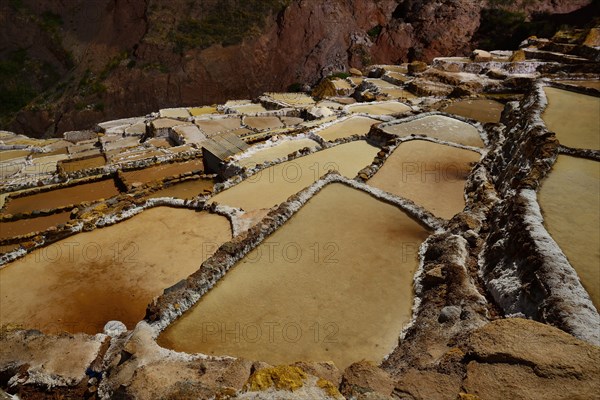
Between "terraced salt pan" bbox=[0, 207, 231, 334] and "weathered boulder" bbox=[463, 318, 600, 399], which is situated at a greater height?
"weathered boulder" bbox=[463, 318, 600, 399]

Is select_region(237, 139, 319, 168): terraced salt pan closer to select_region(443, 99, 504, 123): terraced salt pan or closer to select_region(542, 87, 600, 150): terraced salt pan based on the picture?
select_region(542, 87, 600, 150): terraced salt pan

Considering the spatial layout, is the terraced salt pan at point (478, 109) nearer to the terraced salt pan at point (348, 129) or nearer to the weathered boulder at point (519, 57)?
the terraced salt pan at point (348, 129)

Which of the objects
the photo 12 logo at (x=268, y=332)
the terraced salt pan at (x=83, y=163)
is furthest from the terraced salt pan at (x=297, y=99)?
the photo 12 logo at (x=268, y=332)

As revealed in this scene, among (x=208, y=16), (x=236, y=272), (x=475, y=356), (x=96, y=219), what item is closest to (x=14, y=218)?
(x=96, y=219)

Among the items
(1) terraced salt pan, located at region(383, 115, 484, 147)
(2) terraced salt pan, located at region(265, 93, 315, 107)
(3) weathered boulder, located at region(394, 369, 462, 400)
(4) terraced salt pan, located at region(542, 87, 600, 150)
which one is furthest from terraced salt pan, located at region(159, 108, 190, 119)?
(3) weathered boulder, located at region(394, 369, 462, 400)

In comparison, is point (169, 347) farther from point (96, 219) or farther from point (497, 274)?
point (96, 219)

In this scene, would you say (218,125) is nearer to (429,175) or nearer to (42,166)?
(42,166)
